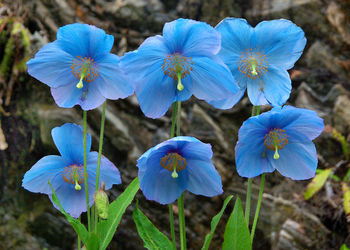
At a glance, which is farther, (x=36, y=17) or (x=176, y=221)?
(x=36, y=17)

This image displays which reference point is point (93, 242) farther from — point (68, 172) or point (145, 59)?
point (145, 59)

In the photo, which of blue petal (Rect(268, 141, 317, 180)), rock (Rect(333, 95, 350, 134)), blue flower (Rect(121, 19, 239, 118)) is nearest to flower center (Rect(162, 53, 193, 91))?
blue flower (Rect(121, 19, 239, 118))

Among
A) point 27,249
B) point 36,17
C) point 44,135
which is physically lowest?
Result: point 27,249

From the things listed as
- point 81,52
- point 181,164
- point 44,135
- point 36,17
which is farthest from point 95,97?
point 36,17

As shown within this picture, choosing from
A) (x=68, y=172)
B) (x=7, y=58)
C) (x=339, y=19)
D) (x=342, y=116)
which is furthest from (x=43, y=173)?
(x=339, y=19)

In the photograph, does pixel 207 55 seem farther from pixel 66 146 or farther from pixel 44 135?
pixel 44 135

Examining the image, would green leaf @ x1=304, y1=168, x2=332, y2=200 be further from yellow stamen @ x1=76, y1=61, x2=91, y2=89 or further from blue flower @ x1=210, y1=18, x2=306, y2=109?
yellow stamen @ x1=76, y1=61, x2=91, y2=89
